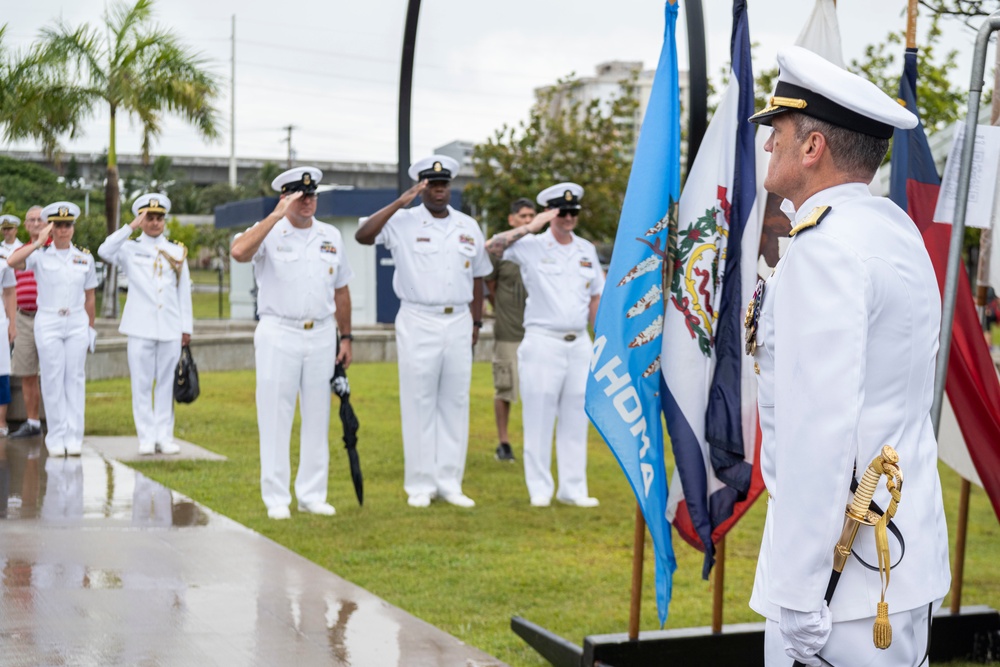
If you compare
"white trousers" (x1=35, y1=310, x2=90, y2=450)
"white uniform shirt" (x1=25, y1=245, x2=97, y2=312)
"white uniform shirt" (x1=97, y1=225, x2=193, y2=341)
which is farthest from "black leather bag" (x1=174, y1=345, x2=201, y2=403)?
"white uniform shirt" (x1=25, y1=245, x2=97, y2=312)

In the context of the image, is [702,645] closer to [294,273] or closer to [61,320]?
[294,273]

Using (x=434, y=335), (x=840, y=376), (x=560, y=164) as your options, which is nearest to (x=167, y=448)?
(x=434, y=335)

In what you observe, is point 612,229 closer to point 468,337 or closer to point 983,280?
point 468,337

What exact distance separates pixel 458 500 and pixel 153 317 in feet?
11.7

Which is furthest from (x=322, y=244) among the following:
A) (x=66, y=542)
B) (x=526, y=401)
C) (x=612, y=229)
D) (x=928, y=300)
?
(x=612, y=229)

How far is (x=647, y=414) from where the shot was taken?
15.9ft

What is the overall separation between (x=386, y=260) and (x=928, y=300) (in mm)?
27315

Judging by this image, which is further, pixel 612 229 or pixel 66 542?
pixel 612 229

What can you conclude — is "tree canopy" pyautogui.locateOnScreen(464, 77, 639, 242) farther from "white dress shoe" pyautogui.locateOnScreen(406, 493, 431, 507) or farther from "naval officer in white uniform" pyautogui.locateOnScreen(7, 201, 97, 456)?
"white dress shoe" pyautogui.locateOnScreen(406, 493, 431, 507)

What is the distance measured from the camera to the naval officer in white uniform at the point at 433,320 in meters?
8.92

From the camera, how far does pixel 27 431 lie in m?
12.0

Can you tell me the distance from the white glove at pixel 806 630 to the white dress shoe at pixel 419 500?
6.42 metres

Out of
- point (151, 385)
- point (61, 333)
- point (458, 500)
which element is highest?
point (61, 333)

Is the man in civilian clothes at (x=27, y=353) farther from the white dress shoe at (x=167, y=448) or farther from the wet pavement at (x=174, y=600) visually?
the wet pavement at (x=174, y=600)
